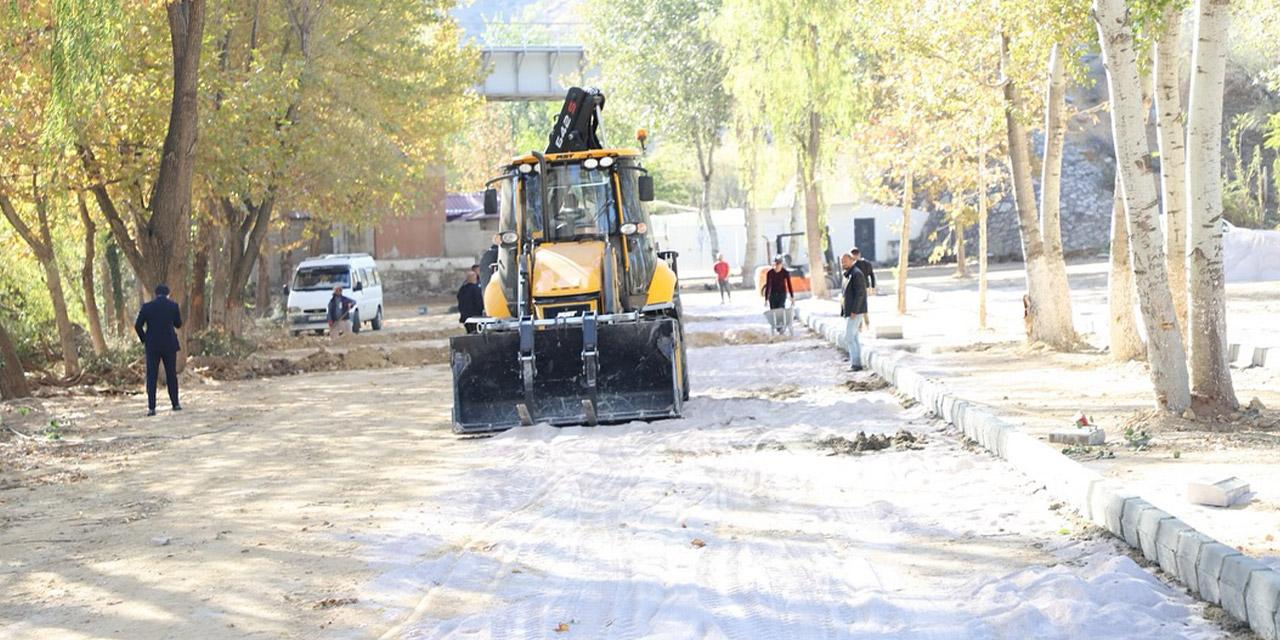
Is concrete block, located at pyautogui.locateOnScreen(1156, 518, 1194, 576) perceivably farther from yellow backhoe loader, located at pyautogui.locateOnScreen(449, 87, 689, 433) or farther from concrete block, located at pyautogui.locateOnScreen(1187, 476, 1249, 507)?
yellow backhoe loader, located at pyautogui.locateOnScreen(449, 87, 689, 433)

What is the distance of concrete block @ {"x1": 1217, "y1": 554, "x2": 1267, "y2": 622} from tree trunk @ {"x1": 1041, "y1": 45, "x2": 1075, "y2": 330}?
1498cm

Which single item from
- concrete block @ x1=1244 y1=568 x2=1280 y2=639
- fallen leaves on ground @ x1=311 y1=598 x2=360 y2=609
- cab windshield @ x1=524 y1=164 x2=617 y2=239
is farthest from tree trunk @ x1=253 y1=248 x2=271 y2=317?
concrete block @ x1=1244 y1=568 x2=1280 y2=639

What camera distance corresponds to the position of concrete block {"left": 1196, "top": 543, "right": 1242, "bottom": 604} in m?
7.34

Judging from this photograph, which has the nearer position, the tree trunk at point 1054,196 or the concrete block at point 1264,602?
the concrete block at point 1264,602

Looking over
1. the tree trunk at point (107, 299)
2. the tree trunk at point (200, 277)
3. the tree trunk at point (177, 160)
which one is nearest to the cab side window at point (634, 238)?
the tree trunk at point (177, 160)

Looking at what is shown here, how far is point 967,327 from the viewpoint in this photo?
30.0 m

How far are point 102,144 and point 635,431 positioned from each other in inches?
528

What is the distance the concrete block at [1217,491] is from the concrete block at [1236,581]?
2.06 meters

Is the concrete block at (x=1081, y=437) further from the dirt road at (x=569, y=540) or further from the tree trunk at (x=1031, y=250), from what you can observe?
the tree trunk at (x=1031, y=250)

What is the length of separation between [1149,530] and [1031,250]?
1524 centimetres

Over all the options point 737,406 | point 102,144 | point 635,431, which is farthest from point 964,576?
point 102,144

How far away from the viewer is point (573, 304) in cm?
1752

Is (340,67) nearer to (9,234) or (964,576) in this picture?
(9,234)

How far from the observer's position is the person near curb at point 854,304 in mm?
21797
